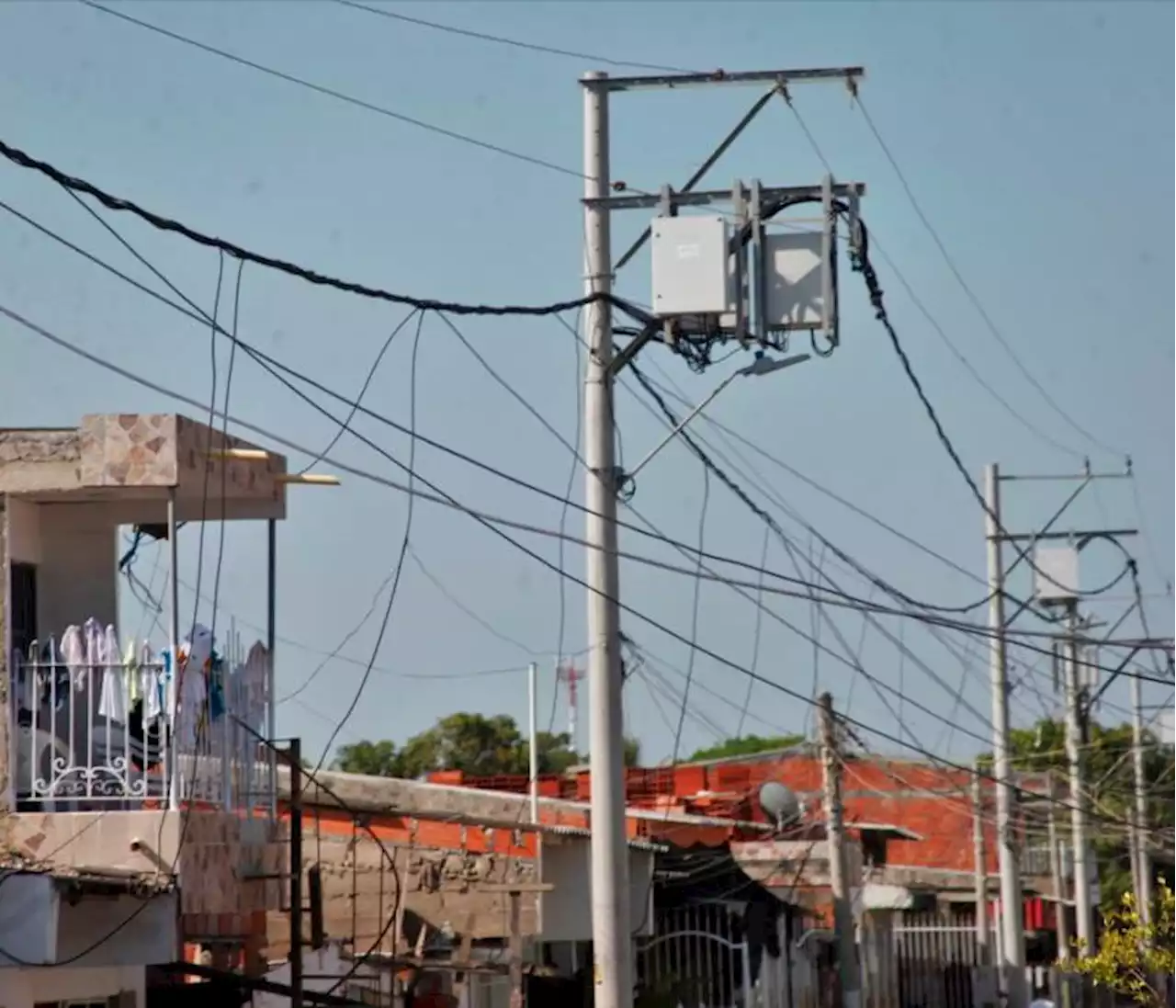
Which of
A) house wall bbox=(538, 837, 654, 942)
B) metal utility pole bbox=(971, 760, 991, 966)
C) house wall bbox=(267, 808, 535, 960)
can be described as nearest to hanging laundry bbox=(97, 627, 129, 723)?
house wall bbox=(267, 808, 535, 960)

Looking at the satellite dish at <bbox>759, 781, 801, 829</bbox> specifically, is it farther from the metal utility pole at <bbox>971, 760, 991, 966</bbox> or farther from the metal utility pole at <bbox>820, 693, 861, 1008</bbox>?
the metal utility pole at <bbox>820, 693, 861, 1008</bbox>

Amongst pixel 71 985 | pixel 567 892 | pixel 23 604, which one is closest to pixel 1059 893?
pixel 567 892

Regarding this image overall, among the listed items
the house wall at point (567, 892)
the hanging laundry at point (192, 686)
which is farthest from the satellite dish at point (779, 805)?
the hanging laundry at point (192, 686)

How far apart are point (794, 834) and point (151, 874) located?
2146cm

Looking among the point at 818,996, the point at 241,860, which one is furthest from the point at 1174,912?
the point at 241,860

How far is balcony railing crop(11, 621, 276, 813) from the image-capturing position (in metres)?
15.5

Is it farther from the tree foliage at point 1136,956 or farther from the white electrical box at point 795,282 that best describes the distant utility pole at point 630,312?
the tree foliage at point 1136,956

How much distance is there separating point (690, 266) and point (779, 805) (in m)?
21.3

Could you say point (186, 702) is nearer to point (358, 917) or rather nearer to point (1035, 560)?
point (358, 917)

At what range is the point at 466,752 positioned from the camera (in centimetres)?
6381

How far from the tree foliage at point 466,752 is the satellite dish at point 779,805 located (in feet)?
69.5

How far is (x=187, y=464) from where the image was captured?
1578 centimetres

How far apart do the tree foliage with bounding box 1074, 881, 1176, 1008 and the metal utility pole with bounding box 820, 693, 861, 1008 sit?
2.84m

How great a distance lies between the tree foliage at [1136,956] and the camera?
2877 cm
